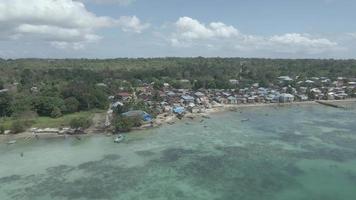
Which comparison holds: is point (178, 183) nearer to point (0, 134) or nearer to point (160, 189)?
point (160, 189)

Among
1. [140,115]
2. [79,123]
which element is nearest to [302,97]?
[140,115]

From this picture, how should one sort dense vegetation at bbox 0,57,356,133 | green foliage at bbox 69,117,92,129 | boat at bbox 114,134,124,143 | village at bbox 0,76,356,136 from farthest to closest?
dense vegetation at bbox 0,57,356,133 < village at bbox 0,76,356,136 < green foliage at bbox 69,117,92,129 < boat at bbox 114,134,124,143

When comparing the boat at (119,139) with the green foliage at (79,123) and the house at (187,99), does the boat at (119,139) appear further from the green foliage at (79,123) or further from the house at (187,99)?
the house at (187,99)

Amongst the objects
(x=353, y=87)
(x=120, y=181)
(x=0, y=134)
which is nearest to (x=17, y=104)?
(x=0, y=134)

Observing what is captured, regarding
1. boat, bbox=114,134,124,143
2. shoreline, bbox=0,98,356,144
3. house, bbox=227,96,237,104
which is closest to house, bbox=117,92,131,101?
shoreline, bbox=0,98,356,144

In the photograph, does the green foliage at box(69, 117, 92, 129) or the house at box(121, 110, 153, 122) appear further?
the house at box(121, 110, 153, 122)

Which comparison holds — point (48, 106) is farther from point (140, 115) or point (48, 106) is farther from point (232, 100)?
point (232, 100)

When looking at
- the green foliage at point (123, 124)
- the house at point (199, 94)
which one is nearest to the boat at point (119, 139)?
the green foliage at point (123, 124)

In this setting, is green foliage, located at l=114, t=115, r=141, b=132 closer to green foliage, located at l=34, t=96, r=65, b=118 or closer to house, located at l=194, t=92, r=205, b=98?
green foliage, located at l=34, t=96, r=65, b=118
